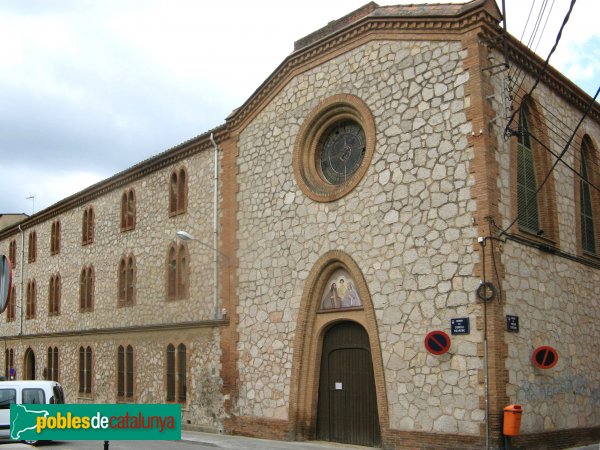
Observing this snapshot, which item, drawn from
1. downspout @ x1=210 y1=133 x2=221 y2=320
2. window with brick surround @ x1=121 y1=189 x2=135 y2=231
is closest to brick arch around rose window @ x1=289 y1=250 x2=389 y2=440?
downspout @ x1=210 y1=133 x2=221 y2=320

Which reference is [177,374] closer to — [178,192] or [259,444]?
[259,444]

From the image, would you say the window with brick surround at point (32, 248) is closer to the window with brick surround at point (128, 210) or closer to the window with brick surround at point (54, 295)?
the window with brick surround at point (54, 295)

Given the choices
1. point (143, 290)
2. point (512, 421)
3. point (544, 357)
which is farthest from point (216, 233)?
point (512, 421)

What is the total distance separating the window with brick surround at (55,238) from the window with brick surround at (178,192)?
10.4m

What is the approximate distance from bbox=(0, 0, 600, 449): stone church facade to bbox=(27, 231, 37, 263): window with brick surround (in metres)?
13.1

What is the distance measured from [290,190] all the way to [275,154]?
132cm

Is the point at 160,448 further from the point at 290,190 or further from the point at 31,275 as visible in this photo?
the point at 31,275

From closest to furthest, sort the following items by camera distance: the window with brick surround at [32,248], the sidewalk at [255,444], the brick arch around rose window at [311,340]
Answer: the sidewalk at [255,444] < the brick arch around rose window at [311,340] < the window with brick surround at [32,248]

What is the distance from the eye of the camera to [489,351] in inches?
533

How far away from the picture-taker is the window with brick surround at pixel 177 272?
2239cm

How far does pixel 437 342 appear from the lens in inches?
559

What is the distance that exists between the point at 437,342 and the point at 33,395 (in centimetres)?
1108

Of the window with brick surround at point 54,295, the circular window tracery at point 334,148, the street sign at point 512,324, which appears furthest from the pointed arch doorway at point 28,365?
the street sign at point 512,324

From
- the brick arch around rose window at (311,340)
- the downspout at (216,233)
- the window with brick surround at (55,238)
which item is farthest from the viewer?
the window with brick surround at (55,238)
